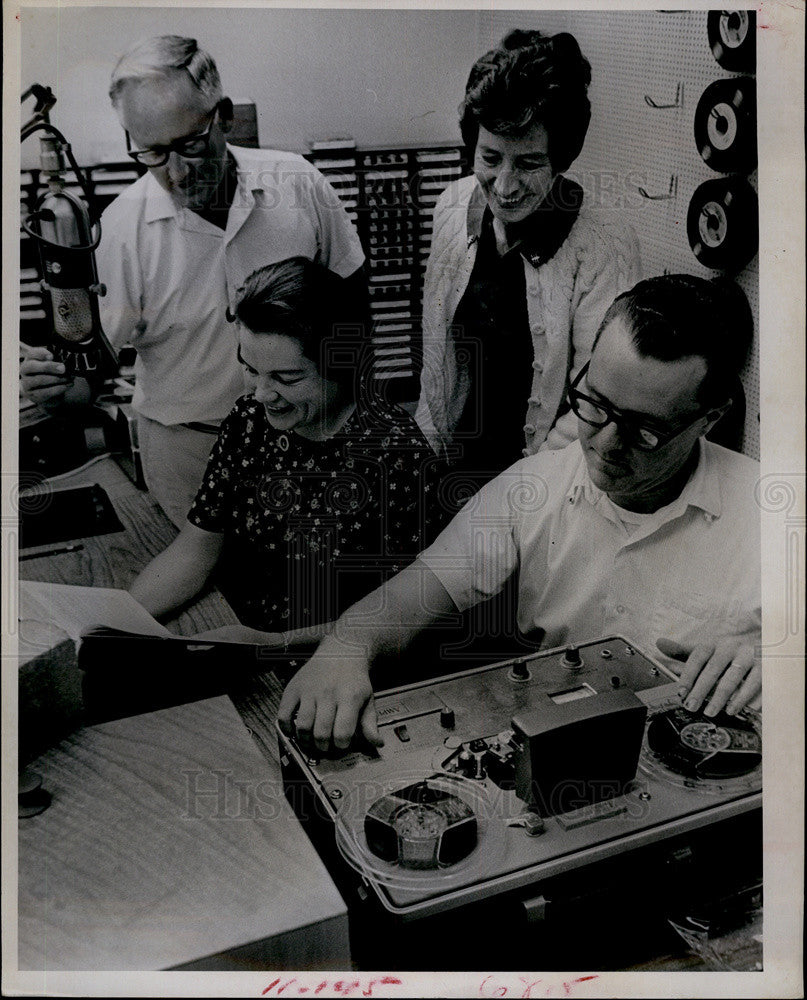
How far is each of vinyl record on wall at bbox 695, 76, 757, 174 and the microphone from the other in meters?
0.79

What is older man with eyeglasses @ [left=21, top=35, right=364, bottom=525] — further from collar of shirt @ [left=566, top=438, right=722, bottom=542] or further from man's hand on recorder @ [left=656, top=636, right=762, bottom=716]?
man's hand on recorder @ [left=656, top=636, right=762, bottom=716]

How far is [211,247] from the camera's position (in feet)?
4.09

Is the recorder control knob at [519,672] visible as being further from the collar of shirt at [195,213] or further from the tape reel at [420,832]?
the collar of shirt at [195,213]

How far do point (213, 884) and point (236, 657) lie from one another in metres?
0.30

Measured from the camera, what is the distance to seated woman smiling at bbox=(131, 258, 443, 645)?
126 cm

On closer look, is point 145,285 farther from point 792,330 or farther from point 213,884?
point 792,330

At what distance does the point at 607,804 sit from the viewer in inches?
44.5

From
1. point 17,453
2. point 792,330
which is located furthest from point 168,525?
point 792,330

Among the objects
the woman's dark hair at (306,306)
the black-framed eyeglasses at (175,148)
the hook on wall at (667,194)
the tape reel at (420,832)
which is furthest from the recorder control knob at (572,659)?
the black-framed eyeglasses at (175,148)

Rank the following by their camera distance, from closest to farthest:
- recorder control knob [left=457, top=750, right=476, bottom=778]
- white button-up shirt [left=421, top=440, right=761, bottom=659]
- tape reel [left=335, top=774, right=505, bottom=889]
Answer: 1. tape reel [left=335, top=774, right=505, bottom=889]
2. recorder control knob [left=457, top=750, right=476, bottom=778]
3. white button-up shirt [left=421, top=440, right=761, bottom=659]

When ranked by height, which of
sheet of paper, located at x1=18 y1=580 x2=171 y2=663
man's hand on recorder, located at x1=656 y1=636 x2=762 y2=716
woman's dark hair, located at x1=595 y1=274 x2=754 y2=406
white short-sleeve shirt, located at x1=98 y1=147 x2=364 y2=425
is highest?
white short-sleeve shirt, located at x1=98 y1=147 x2=364 y2=425

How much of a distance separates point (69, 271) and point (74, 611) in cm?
45

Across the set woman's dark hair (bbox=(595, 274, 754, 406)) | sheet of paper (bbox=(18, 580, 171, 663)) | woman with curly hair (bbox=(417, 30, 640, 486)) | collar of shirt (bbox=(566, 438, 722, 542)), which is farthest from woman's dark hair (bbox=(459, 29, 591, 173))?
sheet of paper (bbox=(18, 580, 171, 663))

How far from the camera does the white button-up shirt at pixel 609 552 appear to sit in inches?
50.7
